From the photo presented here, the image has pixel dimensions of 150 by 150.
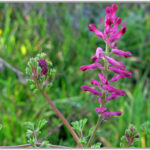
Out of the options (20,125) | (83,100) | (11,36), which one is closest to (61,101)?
(83,100)

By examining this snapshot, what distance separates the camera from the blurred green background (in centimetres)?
279

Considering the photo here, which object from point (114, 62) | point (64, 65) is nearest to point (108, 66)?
point (114, 62)

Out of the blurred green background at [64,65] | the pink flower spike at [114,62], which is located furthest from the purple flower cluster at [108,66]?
the blurred green background at [64,65]

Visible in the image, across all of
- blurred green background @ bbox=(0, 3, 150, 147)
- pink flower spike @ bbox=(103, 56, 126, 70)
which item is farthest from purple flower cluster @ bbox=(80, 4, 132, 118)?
blurred green background @ bbox=(0, 3, 150, 147)

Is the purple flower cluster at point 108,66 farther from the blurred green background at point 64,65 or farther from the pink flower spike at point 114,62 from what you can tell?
the blurred green background at point 64,65

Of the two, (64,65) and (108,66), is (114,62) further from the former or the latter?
(64,65)

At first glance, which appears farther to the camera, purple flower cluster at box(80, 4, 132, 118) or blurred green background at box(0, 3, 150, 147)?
blurred green background at box(0, 3, 150, 147)

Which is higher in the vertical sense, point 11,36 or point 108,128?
point 11,36

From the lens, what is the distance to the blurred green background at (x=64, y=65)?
9.16 feet

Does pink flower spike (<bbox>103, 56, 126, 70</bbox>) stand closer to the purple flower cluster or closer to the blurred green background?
the purple flower cluster

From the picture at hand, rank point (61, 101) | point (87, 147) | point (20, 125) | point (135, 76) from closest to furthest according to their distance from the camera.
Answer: point (87, 147) < point (20, 125) < point (61, 101) < point (135, 76)

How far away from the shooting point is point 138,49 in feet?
13.6

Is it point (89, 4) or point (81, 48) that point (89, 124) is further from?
point (89, 4)

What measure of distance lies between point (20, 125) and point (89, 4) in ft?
10.1
